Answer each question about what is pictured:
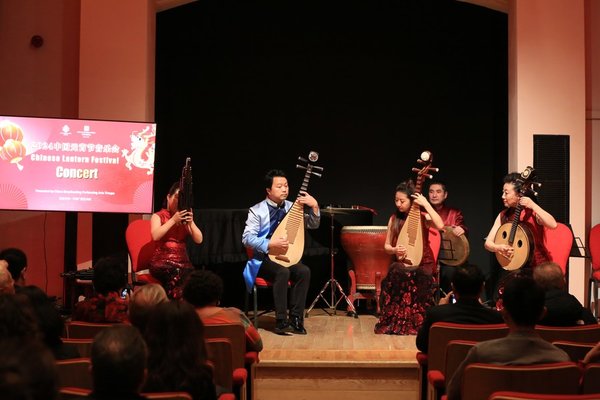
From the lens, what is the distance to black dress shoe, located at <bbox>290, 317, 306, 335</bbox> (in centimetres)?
595

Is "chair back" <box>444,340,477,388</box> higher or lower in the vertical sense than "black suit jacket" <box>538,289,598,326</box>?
lower

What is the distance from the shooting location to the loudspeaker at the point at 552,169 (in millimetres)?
7031

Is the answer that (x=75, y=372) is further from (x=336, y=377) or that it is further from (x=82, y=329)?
(x=336, y=377)

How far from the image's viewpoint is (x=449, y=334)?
342cm

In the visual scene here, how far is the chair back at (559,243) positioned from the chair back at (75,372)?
4.22m

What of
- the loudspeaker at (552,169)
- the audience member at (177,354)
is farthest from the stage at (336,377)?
the loudspeaker at (552,169)

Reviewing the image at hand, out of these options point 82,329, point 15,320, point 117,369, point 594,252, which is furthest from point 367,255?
point 117,369

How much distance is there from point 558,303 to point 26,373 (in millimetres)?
2875

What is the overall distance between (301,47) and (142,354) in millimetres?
6373

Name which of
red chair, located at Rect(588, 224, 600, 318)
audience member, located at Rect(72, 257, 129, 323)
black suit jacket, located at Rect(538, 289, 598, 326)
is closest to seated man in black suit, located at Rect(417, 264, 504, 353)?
black suit jacket, located at Rect(538, 289, 598, 326)

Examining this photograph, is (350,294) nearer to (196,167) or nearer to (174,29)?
(196,167)

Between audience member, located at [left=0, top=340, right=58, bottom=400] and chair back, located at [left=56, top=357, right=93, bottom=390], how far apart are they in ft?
4.06

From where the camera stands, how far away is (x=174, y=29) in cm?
800

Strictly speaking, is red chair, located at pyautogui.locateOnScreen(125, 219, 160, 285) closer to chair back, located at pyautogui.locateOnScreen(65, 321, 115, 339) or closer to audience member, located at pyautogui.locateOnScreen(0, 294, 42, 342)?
chair back, located at pyautogui.locateOnScreen(65, 321, 115, 339)
